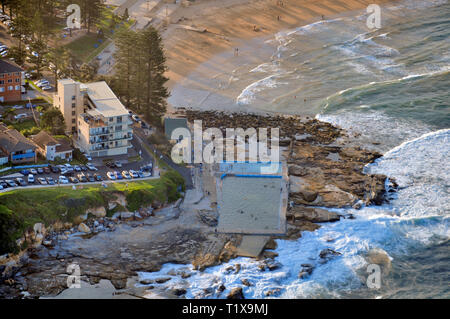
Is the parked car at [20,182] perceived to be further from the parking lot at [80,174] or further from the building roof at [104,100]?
the building roof at [104,100]

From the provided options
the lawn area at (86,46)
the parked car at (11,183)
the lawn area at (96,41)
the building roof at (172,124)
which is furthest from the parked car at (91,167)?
the lawn area at (86,46)

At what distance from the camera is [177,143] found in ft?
294

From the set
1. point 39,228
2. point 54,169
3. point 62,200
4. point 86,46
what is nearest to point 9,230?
point 39,228

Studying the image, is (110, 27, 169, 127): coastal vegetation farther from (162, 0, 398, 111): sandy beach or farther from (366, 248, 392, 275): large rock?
(366, 248, 392, 275): large rock

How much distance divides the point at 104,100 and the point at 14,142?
475 inches

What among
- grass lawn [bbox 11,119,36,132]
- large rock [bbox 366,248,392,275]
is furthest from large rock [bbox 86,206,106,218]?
large rock [bbox 366,248,392,275]

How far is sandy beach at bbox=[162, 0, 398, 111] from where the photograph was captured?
110m

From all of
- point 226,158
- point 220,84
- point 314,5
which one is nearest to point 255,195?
point 226,158

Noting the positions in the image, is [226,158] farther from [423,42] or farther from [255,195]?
[423,42]

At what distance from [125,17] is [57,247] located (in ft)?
195

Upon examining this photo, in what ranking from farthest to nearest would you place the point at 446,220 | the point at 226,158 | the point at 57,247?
1. the point at 226,158
2. the point at 446,220
3. the point at 57,247

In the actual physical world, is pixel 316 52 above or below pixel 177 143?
above

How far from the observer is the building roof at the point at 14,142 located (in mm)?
78562

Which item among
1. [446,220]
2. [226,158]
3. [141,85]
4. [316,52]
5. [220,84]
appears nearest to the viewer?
[446,220]
